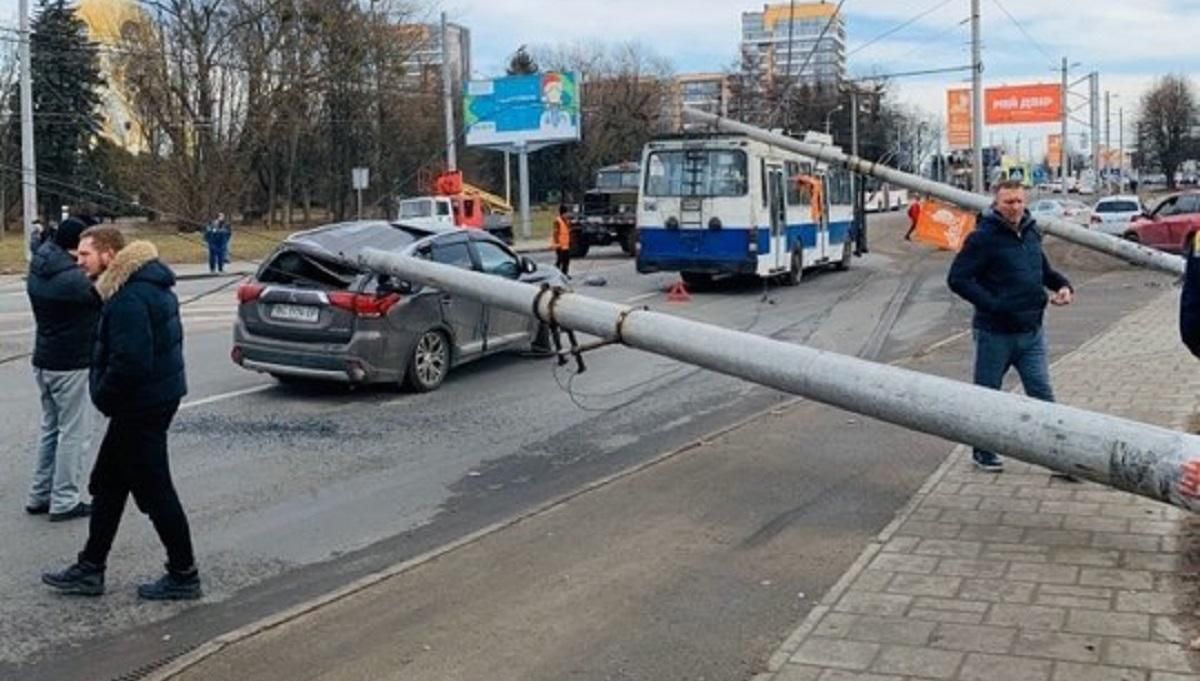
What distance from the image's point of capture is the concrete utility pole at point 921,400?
4.57 meters

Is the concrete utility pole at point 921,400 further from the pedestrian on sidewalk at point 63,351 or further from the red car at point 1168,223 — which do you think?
the red car at point 1168,223

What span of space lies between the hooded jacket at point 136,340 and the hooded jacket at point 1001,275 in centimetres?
460

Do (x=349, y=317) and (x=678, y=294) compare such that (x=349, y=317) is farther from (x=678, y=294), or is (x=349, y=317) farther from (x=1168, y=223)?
(x=1168, y=223)

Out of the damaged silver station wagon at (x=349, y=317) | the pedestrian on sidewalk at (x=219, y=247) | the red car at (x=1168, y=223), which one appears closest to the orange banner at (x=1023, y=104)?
the red car at (x=1168, y=223)

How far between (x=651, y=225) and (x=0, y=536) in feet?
60.5

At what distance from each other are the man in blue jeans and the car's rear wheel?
19.6 ft

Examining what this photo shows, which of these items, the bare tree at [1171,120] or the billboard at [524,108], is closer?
the billboard at [524,108]

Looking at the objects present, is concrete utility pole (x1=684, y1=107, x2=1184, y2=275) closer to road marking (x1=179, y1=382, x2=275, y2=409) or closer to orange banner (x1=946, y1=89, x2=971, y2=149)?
road marking (x1=179, y1=382, x2=275, y2=409)

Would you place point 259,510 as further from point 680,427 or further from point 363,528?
point 680,427

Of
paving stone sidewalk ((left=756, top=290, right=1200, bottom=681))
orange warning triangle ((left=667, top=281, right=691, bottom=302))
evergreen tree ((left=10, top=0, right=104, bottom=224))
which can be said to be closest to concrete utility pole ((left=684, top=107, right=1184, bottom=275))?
paving stone sidewalk ((left=756, top=290, right=1200, bottom=681))

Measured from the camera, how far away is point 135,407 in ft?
20.3

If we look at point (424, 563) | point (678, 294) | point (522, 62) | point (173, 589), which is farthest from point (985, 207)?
point (522, 62)

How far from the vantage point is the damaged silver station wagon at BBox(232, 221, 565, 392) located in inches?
474

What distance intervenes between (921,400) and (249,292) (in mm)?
8667
